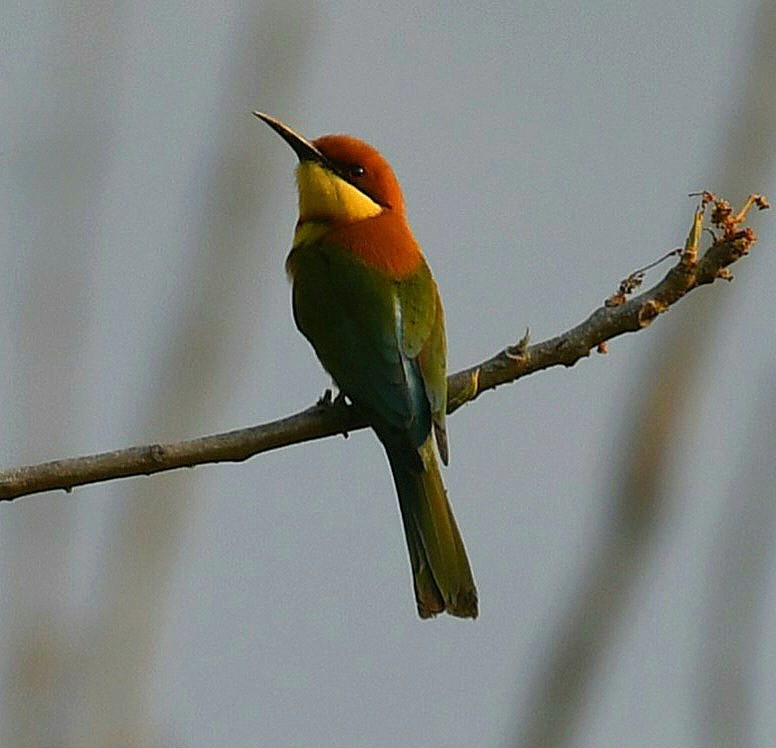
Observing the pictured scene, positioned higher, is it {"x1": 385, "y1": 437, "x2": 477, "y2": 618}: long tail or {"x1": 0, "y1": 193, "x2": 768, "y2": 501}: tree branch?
{"x1": 0, "y1": 193, "x2": 768, "y2": 501}: tree branch

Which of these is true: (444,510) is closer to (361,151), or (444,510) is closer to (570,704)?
(361,151)

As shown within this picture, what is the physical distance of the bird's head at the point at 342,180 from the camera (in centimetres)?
380

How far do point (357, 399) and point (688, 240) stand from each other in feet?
3.63

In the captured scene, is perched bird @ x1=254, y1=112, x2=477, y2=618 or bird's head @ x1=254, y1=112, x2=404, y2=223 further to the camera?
bird's head @ x1=254, y1=112, x2=404, y2=223

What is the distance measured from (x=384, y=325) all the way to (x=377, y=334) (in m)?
0.03

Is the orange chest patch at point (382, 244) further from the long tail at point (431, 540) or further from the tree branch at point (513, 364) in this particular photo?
the tree branch at point (513, 364)

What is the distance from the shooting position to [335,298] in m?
3.38

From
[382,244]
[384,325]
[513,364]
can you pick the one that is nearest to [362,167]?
[382,244]

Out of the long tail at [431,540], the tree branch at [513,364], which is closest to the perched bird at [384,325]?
the long tail at [431,540]

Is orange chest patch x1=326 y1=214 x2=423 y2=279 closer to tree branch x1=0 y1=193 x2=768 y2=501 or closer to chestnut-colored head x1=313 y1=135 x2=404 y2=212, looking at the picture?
chestnut-colored head x1=313 y1=135 x2=404 y2=212

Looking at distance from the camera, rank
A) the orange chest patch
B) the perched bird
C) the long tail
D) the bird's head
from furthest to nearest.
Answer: the bird's head → the orange chest patch → the perched bird → the long tail

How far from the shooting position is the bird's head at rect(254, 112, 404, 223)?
3805 millimetres

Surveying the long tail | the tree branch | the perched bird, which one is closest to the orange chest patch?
the perched bird

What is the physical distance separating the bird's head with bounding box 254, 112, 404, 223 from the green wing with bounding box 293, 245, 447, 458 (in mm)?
223
